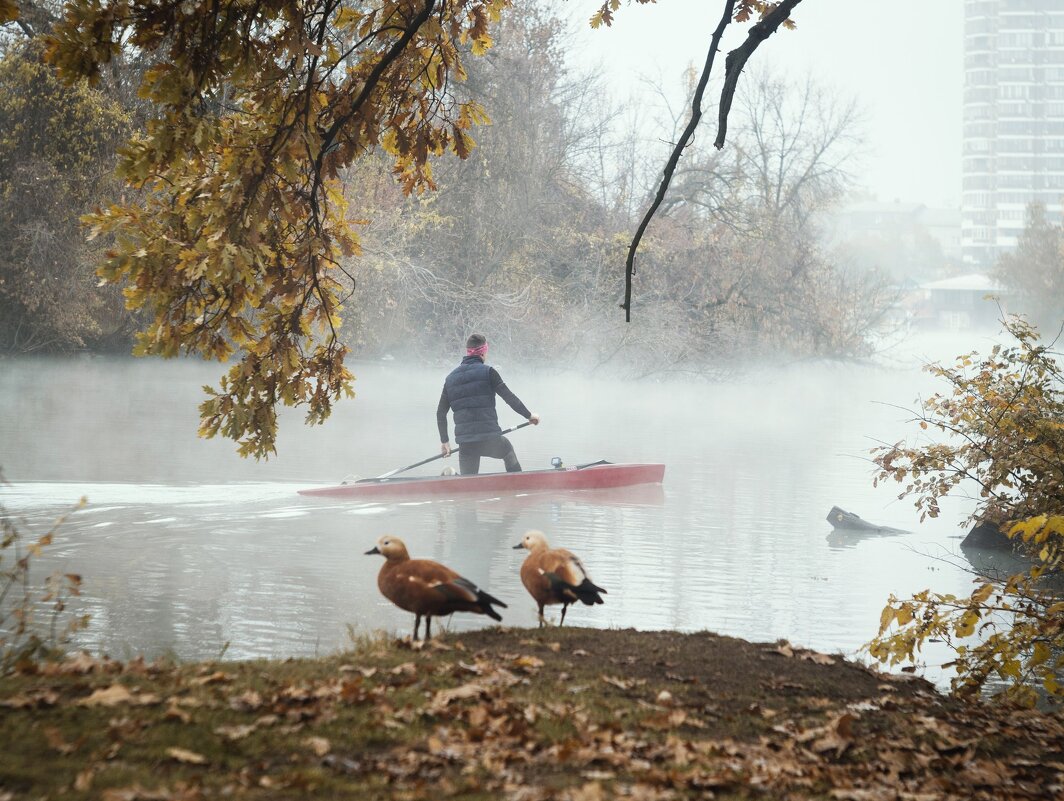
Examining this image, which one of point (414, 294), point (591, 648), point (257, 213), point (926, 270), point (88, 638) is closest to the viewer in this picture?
point (591, 648)

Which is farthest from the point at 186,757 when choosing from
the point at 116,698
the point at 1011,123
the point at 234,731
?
the point at 1011,123

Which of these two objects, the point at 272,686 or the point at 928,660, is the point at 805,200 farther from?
the point at 272,686

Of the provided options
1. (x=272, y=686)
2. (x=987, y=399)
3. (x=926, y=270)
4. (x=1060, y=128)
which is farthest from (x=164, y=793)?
(x=1060, y=128)

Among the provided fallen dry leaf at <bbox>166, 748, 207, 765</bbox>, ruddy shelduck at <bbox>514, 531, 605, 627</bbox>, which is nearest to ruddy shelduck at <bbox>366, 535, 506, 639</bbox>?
ruddy shelduck at <bbox>514, 531, 605, 627</bbox>

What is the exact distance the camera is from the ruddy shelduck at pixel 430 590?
6480 mm

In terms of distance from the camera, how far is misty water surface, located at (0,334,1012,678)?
9883 millimetres

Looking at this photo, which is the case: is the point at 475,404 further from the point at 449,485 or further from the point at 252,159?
the point at 252,159

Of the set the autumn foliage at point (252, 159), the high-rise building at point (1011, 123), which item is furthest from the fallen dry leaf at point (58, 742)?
the high-rise building at point (1011, 123)

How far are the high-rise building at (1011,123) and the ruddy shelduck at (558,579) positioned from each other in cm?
16701

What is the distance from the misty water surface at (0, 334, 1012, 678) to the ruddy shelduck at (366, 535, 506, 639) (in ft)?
4.22

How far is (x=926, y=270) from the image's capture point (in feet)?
424

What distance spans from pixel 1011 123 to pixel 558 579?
181m

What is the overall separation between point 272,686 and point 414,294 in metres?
30.4

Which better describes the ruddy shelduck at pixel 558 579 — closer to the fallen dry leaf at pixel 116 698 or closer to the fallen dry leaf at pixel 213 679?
the fallen dry leaf at pixel 213 679
